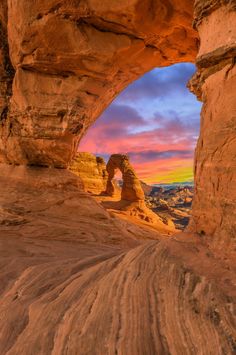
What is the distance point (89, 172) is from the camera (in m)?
29.4

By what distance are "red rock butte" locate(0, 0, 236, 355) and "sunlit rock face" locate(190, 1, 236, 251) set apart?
0.06ft

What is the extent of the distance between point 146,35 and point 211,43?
18.2ft

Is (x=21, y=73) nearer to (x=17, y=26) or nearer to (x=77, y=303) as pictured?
(x=17, y=26)

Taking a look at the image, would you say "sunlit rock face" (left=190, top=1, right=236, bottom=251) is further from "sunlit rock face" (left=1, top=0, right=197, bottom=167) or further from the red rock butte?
"sunlit rock face" (left=1, top=0, right=197, bottom=167)

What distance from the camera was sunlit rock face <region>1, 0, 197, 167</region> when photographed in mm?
7895

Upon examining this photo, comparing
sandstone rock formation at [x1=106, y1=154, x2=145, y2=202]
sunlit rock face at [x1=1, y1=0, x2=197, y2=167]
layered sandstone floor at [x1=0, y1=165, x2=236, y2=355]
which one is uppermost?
sunlit rock face at [x1=1, y1=0, x2=197, y2=167]

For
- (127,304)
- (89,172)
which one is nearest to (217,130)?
(127,304)

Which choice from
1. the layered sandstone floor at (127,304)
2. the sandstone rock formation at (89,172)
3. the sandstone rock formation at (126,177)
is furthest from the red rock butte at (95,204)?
the sandstone rock formation at (89,172)

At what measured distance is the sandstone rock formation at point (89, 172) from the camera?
28.5 m

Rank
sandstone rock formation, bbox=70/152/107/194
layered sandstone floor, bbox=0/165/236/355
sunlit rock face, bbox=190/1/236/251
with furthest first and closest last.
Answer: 1. sandstone rock formation, bbox=70/152/107/194
2. sunlit rock face, bbox=190/1/236/251
3. layered sandstone floor, bbox=0/165/236/355

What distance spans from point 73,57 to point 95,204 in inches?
199

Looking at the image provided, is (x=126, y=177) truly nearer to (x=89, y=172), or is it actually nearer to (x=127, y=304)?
(x=89, y=172)

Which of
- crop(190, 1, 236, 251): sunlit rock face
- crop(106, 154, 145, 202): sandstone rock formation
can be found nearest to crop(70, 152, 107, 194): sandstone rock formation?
crop(106, 154, 145, 202): sandstone rock formation

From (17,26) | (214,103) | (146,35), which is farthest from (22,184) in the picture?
(214,103)
